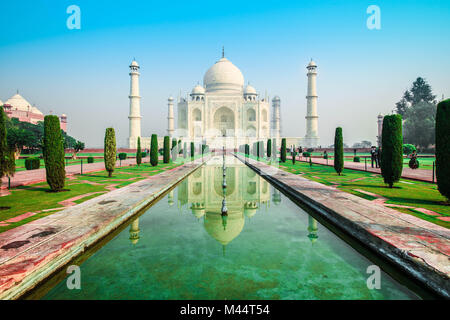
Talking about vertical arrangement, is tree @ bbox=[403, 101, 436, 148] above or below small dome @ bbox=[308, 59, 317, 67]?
below

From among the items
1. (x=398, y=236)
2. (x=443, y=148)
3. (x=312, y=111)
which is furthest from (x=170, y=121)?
(x=398, y=236)

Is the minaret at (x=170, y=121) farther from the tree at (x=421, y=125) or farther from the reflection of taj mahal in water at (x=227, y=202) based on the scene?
the reflection of taj mahal in water at (x=227, y=202)

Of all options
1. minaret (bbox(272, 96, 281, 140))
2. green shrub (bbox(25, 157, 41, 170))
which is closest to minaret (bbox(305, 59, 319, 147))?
minaret (bbox(272, 96, 281, 140))

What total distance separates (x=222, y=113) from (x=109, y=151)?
36604 mm

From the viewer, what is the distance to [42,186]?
7469 mm

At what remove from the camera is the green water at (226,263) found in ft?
7.54

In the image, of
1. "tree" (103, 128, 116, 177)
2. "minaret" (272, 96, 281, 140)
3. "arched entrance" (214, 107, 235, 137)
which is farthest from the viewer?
"minaret" (272, 96, 281, 140)

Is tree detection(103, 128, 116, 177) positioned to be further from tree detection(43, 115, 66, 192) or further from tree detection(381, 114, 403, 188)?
tree detection(381, 114, 403, 188)

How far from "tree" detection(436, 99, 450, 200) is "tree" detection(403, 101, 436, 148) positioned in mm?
28751

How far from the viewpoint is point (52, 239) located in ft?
9.94

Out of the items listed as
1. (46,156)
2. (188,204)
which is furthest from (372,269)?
(46,156)

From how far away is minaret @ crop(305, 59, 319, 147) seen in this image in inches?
1508

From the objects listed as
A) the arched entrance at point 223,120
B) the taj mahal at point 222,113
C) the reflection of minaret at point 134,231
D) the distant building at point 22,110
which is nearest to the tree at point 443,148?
the reflection of minaret at point 134,231

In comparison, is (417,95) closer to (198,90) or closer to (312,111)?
Result: (312,111)
